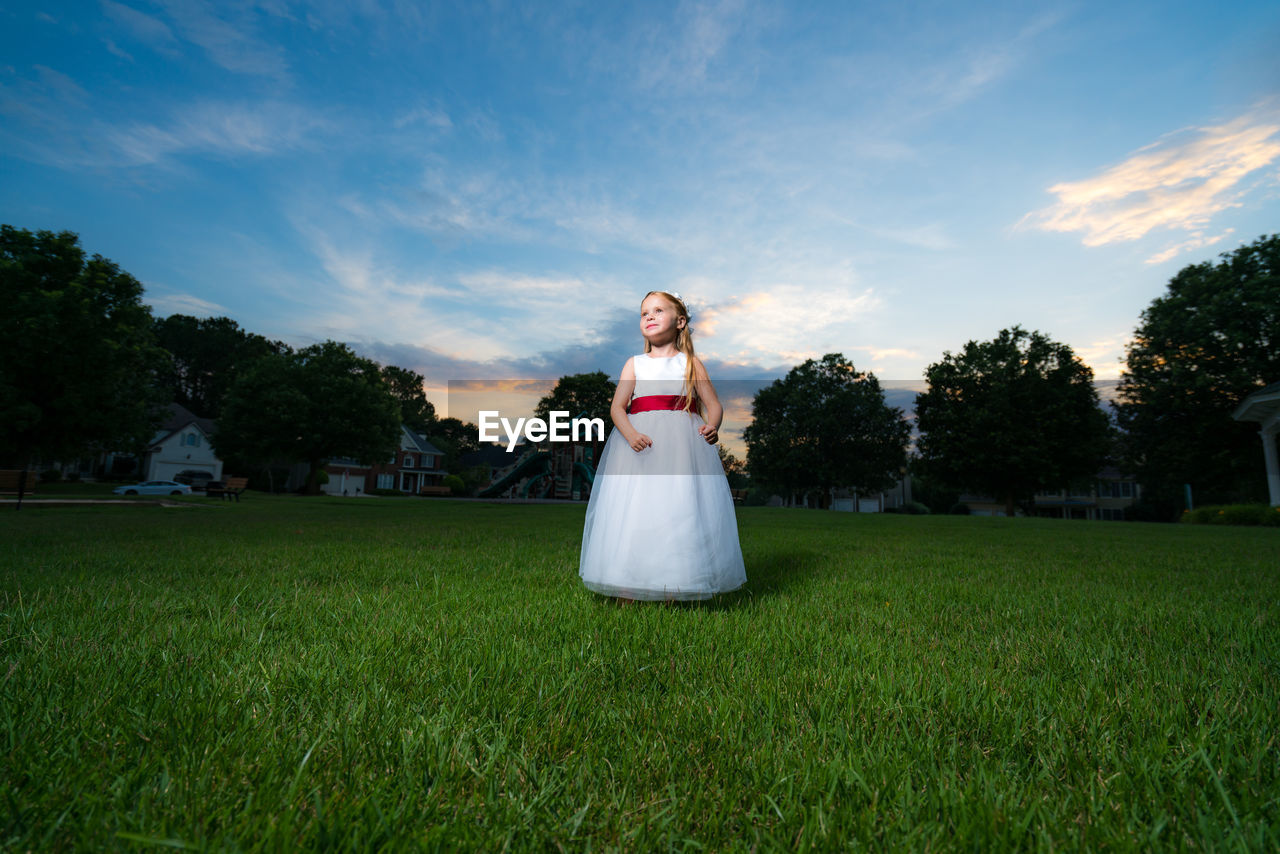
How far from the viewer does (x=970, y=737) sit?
6.46ft

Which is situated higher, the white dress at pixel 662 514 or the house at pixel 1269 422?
the house at pixel 1269 422

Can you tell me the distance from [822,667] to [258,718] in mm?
2199

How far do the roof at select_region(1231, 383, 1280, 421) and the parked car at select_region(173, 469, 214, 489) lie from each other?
239ft

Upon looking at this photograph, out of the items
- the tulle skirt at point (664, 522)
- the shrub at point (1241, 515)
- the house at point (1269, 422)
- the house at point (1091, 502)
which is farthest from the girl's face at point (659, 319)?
the house at point (1091, 502)

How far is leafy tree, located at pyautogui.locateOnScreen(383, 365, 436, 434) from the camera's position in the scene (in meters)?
83.8

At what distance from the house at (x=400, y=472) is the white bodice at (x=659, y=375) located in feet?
226

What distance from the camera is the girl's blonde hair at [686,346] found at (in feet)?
14.4

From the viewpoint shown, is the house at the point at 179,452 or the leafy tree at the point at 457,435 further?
the leafy tree at the point at 457,435

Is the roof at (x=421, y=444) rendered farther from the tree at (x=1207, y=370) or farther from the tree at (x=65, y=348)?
the tree at (x=1207, y=370)

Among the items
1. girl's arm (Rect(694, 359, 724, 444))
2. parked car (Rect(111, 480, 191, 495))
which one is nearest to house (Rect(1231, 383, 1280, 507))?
girl's arm (Rect(694, 359, 724, 444))

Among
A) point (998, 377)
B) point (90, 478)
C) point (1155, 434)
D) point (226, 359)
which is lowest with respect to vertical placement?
point (90, 478)

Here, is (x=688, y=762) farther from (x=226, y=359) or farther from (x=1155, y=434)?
(x=226, y=359)

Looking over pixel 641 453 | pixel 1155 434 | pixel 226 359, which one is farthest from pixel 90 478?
pixel 1155 434

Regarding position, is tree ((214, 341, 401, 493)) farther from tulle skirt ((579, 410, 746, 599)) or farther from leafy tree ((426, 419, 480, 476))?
tulle skirt ((579, 410, 746, 599))
